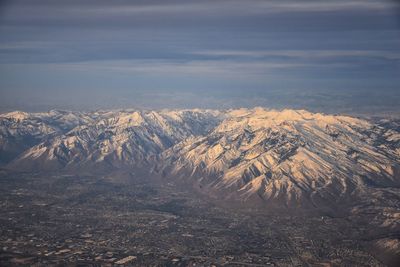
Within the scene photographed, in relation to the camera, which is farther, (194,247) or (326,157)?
(326,157)

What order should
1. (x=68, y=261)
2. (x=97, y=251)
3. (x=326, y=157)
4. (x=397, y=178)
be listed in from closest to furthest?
(x=68, y=261) < (x=97, y=251) < (x=397, y=178) < (x=326, y=157)

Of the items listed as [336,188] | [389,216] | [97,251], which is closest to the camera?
[97,251]

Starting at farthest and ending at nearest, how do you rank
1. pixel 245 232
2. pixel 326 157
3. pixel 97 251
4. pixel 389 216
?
pixel 326 157 → pixel 389 216 → pixel 245 232 → pixel 97 251

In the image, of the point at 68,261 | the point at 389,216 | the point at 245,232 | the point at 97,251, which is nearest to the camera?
the point at 68,261

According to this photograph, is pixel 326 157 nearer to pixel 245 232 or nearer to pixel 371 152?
pixel 371 152

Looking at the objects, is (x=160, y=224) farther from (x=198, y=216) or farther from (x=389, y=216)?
(x=389, y=216)

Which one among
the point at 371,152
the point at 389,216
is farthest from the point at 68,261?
the point at 371,152

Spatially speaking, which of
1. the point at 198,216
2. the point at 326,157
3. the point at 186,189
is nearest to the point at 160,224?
the point at 198,216
